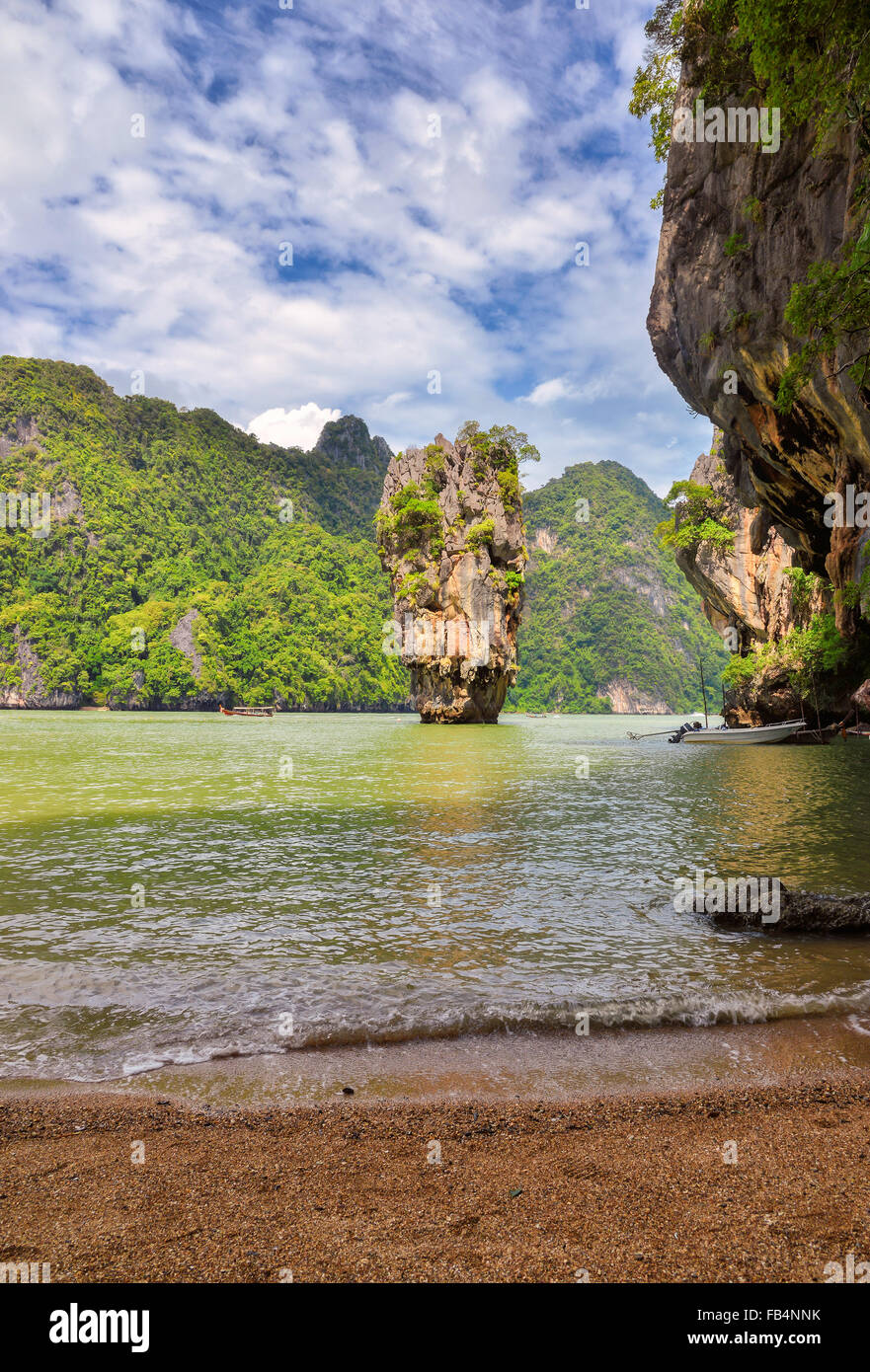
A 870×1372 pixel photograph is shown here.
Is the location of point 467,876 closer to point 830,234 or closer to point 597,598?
point 830,234

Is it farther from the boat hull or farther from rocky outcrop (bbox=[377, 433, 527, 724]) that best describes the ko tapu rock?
the boat hull

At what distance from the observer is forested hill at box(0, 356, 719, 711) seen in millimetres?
89062

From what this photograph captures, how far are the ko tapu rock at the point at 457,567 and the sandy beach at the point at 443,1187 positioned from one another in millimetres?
44403

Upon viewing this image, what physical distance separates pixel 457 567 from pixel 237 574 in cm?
8500

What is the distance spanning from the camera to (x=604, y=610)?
491 ft

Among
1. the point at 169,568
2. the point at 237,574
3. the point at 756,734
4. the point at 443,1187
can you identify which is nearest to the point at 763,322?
the point at 443,1187

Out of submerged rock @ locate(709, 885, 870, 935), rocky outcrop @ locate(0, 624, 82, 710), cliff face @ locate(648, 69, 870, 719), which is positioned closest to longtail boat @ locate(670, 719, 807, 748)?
cliff face @ locate(648, 69, 870, 719)

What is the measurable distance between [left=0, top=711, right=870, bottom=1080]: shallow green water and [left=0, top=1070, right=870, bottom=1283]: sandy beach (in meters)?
0.99

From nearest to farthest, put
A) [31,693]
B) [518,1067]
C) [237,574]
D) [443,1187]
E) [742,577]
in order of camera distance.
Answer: [443,1187]
[518,1067]
[742,577]
[31,693]
[237,574]

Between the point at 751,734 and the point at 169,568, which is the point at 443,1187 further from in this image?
the point at 169,568

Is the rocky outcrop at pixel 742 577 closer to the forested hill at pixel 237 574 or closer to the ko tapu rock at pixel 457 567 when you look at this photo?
the ko tapu rock at pixel 457 567

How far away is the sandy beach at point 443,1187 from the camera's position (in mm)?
2207

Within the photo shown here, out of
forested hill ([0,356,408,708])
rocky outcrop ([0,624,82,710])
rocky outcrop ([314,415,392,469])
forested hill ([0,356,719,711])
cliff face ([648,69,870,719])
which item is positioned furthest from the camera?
rocky outcrop ([314,415,392,469])

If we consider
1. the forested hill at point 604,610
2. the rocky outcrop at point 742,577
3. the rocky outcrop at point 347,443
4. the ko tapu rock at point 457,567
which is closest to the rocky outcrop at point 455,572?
the ko tapu rock at point 457,567
